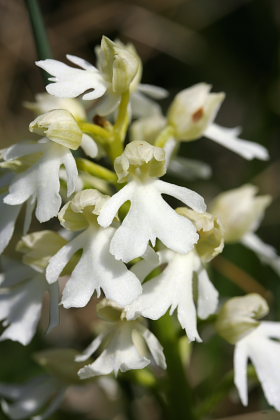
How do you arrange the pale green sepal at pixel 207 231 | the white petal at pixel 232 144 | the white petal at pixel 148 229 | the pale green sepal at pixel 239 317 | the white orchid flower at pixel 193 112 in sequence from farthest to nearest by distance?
the white petal at pixel 232 144 → the white orchid flower at pixel 193 112 → the pale green sepal at pixel 239 317 → the pale green sepal at pixel 207 231 → the white petal at pixel 148 229

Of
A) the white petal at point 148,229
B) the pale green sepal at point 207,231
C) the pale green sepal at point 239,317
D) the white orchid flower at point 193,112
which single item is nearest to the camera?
the white petal at point 148,229

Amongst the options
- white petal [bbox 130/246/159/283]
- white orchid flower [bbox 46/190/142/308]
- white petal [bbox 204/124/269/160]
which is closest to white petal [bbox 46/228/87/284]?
white orchid flower [bbox 46/190/142/308]

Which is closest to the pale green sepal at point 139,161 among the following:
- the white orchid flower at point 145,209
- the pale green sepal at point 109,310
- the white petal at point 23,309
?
the white orchid flower at point 145,209

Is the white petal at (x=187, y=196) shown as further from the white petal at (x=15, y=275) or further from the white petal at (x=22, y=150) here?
the white petal at (x=15, y=275)

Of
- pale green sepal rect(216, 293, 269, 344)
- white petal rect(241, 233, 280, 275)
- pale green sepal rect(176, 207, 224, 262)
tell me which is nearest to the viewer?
pale green sepal rect(176, 207, 224, 262)

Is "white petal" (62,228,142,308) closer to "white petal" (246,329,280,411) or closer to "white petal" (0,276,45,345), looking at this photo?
"white petal" (0,276,45,345)

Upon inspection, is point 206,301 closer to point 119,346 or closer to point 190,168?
point 119,346

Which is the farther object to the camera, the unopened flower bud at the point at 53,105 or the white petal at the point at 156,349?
the unopened flower bud at the point at 53,105
